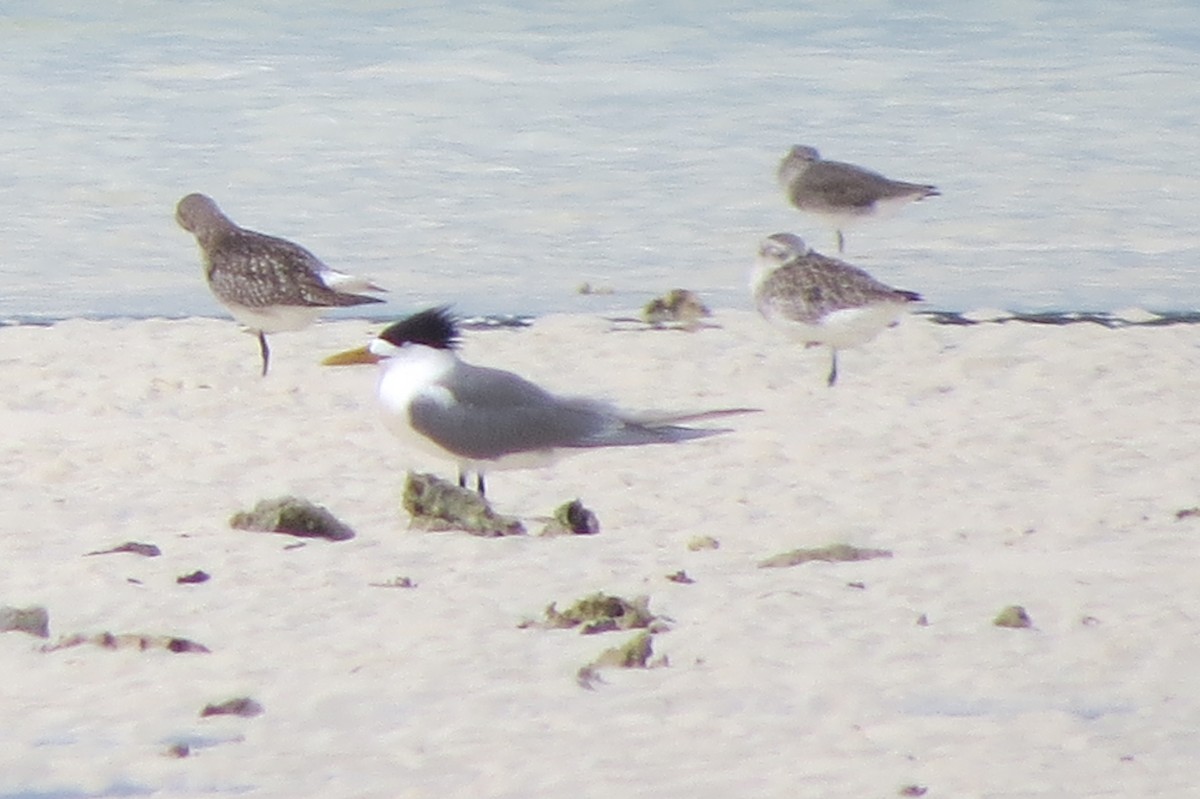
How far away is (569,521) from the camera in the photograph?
7.66 m

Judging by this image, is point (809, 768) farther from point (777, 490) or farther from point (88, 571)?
point (777, 490)

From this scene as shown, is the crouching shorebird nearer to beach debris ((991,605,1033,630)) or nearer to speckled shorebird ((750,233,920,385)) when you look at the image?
beach debris ((991,605,1033,630))

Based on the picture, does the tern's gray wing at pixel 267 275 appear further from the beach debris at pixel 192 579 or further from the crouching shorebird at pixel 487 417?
the beach debris at pixel 192 579

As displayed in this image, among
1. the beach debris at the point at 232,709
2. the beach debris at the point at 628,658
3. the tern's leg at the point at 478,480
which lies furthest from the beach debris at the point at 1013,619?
the tern's leg at the point at 478,480

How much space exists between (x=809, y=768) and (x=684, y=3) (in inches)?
918

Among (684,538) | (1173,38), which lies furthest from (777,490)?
(1173,38)

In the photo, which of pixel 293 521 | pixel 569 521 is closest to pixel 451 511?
pixel 569 521

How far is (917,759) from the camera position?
538cm

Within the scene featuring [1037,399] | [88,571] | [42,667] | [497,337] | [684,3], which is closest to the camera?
[42,667]

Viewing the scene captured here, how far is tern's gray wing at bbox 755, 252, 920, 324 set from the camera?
34.7 ft

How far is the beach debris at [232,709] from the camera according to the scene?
18.8ft

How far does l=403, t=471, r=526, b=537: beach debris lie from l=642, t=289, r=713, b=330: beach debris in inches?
163

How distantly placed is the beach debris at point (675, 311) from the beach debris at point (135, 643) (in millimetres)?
5749

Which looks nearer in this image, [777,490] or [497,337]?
[777,490]
